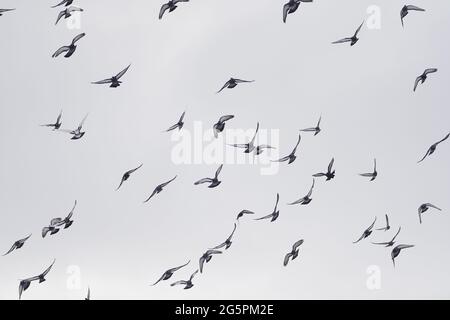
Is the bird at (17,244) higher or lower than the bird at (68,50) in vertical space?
lower

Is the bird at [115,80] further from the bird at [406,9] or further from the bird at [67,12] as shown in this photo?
the bird at [406,9]

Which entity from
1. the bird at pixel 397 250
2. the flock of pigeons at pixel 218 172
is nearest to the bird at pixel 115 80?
the flock of pigeons at pixel 218 172

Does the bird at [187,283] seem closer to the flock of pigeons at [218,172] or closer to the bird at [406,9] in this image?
the flock of pigeons at [218,172]

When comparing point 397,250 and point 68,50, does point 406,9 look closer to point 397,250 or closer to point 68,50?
point 397,250

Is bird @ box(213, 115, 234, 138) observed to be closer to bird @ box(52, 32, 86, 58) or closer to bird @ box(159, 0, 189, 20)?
bird @ box(159, 0, 189, 20)

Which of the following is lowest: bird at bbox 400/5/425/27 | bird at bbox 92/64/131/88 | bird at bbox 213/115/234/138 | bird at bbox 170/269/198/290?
bird at bbox 170/269/198/290

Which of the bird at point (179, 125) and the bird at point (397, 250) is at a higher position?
the bird at point (179, 125)

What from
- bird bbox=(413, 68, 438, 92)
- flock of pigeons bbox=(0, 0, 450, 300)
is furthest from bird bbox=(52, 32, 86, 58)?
bird bbox=(413, 68, 438, 92)

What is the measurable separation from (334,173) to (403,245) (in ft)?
19.9

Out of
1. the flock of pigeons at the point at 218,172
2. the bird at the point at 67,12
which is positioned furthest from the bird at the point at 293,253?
the bird at the point at 67,12

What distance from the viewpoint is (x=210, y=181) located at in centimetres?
4747

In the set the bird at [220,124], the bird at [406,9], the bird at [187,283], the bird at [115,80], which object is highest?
the bird at [406,9]

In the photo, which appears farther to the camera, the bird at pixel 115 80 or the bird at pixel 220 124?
the bird at pixel 220 124
